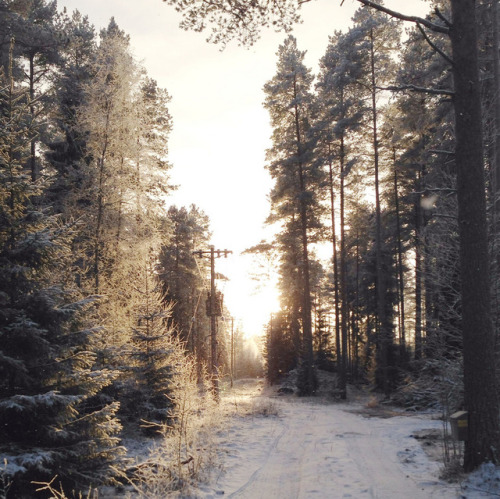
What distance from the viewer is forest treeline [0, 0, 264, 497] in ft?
17.8

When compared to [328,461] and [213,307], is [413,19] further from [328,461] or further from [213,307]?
[213,307]

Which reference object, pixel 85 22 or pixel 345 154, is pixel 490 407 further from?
pixel 85 22

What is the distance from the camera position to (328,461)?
8328mm

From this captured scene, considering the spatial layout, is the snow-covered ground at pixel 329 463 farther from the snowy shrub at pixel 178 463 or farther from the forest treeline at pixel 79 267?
the forest treeline at pixel 79 267

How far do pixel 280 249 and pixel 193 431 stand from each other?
20.4 meters

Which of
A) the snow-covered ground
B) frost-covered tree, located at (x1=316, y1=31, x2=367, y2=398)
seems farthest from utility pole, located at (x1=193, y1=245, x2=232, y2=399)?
frost-covered tree, located at (x1=316, y1=31, x2=367, y2=398)

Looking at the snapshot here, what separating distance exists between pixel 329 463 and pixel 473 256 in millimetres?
4711

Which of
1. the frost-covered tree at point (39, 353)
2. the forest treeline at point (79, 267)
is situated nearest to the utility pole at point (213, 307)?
the forest treeline at point (79, 267)

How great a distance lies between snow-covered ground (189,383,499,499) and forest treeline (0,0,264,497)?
1.68m

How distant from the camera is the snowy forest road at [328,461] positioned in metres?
6.48

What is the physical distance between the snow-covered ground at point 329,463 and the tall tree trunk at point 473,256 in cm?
58

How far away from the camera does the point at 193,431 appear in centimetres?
851

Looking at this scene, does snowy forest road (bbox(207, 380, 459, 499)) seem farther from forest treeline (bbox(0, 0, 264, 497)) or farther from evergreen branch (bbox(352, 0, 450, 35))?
evergreen branch (bbox(352, 0, 450, 35))

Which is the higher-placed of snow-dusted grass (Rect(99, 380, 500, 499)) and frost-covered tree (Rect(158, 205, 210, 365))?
frost-covered tree (Rect(158, 205, 210, 365))
